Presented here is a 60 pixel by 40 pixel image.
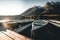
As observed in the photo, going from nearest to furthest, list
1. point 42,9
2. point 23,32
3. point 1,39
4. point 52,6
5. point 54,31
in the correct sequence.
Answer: point 54,31
point 1,39
point 23,32
point 52,6
point 42,9

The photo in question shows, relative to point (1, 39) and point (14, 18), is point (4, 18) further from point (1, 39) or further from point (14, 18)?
point (1, 39)

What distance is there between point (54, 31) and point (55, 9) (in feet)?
17.2

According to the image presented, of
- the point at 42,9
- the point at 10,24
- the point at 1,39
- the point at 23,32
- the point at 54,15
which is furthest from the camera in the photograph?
the point at 42,9

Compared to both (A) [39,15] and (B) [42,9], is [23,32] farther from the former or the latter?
(B) [42,9]

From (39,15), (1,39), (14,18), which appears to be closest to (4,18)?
(14,18)

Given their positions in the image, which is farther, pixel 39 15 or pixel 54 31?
pixel 39 15

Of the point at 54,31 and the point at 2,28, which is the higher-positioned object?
the point at 54,31

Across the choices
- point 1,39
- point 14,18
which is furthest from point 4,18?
point 1,39

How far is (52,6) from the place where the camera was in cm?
852

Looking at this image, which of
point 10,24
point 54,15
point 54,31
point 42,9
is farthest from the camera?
point 42,9

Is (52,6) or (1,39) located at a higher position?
(52,6)

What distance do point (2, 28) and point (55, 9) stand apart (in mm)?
3428

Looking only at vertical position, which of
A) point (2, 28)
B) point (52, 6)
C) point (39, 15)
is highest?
point (52, 6)

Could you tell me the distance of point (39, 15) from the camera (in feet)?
27.3
